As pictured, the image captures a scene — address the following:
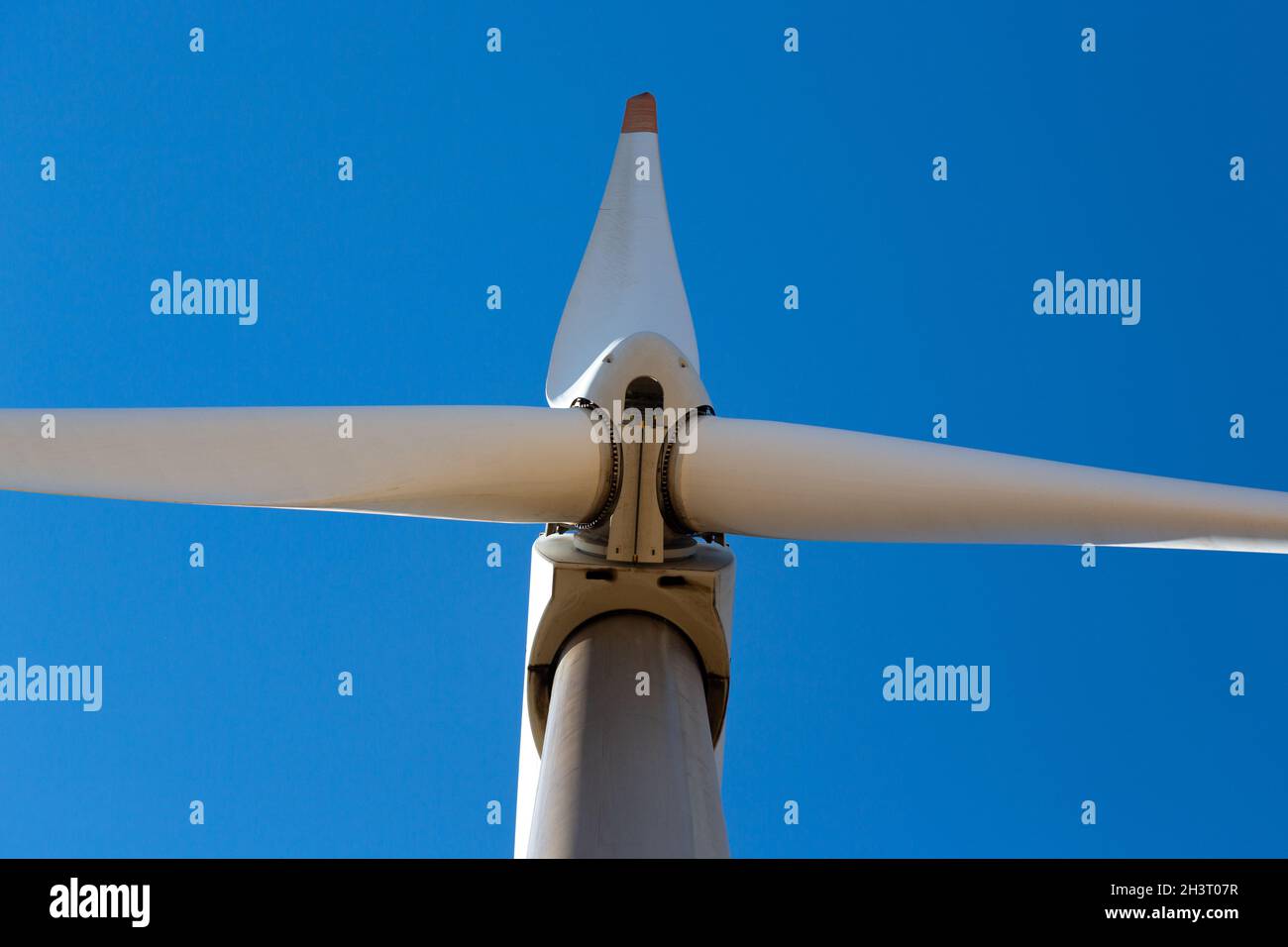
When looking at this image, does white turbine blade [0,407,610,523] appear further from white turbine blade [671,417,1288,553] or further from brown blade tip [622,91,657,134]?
brown blade tip [622,91,657,134]

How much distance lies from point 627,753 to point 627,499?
1.99 meters

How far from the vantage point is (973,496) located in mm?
8398

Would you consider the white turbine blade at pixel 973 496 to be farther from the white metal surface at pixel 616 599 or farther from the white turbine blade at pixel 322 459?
the white turbine blade at pixel 322 459

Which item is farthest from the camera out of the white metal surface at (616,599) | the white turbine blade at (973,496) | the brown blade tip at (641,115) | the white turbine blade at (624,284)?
the brown blade tip at (641,115)

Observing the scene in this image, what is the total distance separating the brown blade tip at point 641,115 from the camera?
14359mm

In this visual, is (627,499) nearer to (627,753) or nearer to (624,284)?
(627,753)

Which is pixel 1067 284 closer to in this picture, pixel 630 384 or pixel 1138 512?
pixel 1138 512

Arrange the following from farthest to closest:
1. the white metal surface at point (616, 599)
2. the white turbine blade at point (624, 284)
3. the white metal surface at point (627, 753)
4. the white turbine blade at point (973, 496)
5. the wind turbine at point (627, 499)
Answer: the white turbine blade at point (624, 284), the white metal surface at point (616, 599), the white turbine blade at point (973, 496), the wind turbine at point (627, 499), the white metal surface at point (627, 753)

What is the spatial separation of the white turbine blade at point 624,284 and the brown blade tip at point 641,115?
562mm

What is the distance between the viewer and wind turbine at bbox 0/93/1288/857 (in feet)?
24.8

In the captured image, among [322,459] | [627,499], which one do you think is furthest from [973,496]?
[322,459]

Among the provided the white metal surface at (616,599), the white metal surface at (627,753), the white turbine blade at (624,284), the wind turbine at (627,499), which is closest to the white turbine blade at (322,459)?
the wind turbine at (627,499)
